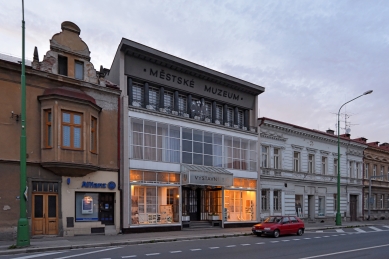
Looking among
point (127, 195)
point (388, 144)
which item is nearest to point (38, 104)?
point (127, 195)

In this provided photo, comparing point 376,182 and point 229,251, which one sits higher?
point 376,182

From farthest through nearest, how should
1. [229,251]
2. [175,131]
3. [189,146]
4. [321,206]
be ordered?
[321,206], [189,146], [175,131], [229,251]

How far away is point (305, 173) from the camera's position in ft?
124

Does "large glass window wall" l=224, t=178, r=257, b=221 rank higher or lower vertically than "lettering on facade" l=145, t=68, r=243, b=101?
lower

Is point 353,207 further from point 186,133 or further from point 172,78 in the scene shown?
point 172,78

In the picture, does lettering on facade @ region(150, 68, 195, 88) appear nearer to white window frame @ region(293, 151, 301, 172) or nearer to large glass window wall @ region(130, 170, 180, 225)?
large glass window wall @ region(130, 170, 180, 225)

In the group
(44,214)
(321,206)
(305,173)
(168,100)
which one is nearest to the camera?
(44,214)

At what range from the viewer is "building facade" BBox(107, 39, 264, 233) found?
2483 cm

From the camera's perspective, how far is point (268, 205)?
33.9 m

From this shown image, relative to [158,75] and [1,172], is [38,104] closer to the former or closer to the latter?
[1,172]

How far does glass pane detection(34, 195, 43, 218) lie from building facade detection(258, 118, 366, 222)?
18.1 metres

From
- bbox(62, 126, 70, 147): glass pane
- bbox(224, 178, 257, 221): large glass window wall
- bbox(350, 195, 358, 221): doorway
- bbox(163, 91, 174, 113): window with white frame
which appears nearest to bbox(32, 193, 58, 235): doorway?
bbox(62, 126, 70, 147): glass pane

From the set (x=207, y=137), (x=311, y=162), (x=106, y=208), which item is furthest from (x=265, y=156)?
(x=106, y=208)

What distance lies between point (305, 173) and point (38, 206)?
24647 millimetres
